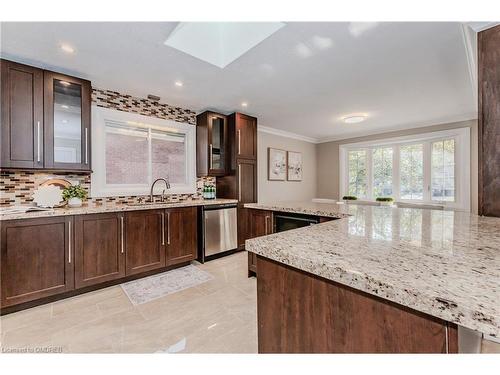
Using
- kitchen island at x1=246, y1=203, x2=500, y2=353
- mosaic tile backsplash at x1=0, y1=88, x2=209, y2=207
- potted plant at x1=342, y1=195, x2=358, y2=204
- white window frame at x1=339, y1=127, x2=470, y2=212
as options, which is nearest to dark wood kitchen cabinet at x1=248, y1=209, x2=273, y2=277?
mosaic tile backsplash at x1=0, y1=88, x2=209, y2=207

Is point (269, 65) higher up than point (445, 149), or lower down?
higher up

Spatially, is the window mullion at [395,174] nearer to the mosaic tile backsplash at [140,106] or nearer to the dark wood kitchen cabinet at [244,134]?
the dark wood kitchen cabinet at [244,134]

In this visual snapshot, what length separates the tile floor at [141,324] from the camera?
1.60 meters

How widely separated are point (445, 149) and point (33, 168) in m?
6.18

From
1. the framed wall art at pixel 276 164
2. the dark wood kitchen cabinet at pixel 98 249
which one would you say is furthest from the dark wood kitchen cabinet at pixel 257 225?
the framed wall art at pixel 276 164

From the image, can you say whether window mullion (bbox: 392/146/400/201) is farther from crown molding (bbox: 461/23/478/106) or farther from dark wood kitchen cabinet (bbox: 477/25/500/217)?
dark wood kitchen cabinet (bbox: 477/25/500/217)

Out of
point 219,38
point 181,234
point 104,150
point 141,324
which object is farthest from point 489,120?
point 104,150

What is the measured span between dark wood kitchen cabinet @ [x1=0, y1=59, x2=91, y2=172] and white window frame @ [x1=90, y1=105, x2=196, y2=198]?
0.34m

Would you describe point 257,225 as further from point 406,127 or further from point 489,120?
point 406,127

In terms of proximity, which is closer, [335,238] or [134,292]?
[335,238]

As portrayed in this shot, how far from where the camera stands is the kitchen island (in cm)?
48
